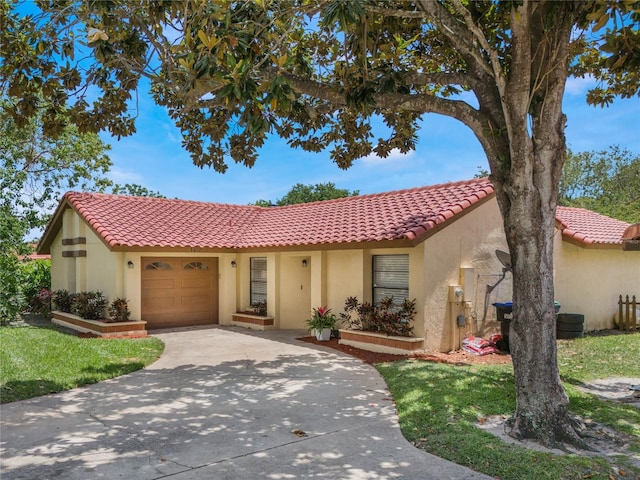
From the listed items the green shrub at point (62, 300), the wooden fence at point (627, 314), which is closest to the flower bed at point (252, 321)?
the green shrub at point (62, 300)

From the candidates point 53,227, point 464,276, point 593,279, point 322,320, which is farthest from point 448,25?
point 53,227

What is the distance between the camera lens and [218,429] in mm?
6203

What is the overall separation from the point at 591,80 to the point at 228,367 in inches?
388

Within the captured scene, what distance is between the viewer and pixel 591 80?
9883 millimetres

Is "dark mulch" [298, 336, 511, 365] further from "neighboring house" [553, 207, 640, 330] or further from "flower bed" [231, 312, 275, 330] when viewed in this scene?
"neighboring house" [553, 207, 640, 330]

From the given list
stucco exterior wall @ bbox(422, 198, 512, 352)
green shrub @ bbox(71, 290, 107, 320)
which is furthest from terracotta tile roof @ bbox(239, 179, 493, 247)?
green shrub @ bbox(71, 290, 107, 320)

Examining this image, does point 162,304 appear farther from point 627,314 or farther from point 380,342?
point 627,314

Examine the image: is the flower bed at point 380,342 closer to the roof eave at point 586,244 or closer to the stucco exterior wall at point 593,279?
the stucco exterior wall at point 593,279

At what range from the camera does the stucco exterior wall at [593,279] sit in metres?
14.8

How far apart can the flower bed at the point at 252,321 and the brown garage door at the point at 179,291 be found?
0.90m

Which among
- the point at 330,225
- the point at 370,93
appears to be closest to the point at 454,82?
the point at 370,93

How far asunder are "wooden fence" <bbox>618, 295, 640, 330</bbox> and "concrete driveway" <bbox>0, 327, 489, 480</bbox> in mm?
10514

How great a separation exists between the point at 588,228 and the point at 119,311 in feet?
51.3

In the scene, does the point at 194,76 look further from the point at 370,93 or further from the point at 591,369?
the point at 591,369
